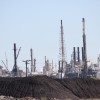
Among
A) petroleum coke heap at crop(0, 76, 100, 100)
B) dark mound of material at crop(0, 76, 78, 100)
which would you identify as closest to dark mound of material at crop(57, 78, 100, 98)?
petroleum coke heap at crop(0, 76, 100, 100)

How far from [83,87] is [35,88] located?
9695 millimetres

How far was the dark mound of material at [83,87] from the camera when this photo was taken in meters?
55.0

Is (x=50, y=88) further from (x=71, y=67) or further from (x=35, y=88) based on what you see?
(x=71, y=67)

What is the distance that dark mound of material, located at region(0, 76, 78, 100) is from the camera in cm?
4894

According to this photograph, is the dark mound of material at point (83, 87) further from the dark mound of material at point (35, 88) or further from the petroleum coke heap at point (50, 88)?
the dark mound of material at point (35, 88)

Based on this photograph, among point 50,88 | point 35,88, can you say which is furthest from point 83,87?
point 35,88

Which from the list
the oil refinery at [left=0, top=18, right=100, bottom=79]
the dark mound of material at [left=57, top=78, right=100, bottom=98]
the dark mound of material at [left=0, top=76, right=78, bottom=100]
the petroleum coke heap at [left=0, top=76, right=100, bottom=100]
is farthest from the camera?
the oil refinery at [left=0, top=18, right=100, bottom=79]

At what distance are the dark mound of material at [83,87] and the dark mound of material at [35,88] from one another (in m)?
1.56

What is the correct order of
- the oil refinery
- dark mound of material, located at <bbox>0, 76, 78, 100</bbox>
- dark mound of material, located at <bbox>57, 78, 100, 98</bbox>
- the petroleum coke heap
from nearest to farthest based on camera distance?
dark mound of material, located at <bbox>0, 76, 78, 100</bbox> < the petroleum coke heap < dark mound of material, located at <bbox>57, 78, 100, 98</bbox> < the oil refinery

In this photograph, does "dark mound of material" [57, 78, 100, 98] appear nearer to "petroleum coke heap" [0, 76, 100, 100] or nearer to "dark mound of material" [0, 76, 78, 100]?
"petroleum coke heap" [0, 76, 100, 100]

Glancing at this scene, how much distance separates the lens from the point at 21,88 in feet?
170

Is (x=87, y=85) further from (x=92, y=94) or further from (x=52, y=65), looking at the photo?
(x=52, y=65)

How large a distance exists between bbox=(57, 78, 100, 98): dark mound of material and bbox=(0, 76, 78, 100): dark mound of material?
1563 mm

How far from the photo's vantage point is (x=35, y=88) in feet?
165
